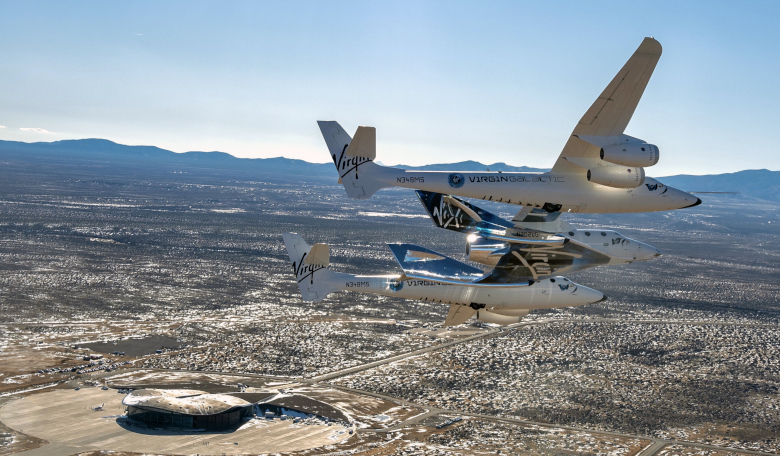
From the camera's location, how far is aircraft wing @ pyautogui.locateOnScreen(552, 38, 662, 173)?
33969 millimetres

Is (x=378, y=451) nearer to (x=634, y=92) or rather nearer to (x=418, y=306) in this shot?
(x=634, y=92)

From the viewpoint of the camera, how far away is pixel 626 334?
6142 inches

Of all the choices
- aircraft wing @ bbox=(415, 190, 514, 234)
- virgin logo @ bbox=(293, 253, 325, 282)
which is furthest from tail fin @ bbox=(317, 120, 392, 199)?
virgin logo @ bbox=(293, 253, 325, 282)

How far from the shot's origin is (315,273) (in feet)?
229

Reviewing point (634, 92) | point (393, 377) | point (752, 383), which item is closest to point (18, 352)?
point (393, 377)

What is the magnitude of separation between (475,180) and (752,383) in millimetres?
110136

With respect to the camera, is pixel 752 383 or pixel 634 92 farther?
pixel 752 383

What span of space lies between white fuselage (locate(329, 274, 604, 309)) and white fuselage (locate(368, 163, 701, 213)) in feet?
47.6

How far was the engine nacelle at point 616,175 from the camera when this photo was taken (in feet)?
120

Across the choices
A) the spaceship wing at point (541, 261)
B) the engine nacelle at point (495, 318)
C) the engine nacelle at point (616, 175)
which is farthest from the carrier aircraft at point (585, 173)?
the engine nacelle at point (495, 318)

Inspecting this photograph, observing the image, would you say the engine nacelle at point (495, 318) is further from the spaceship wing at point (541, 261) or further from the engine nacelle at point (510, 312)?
the spaceship wing at point (541, 261)

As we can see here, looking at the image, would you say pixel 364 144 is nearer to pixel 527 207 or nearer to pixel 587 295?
pixel 527 207

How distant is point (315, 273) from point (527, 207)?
29.2 m

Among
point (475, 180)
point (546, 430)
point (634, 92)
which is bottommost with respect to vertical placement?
point (546, 430)
